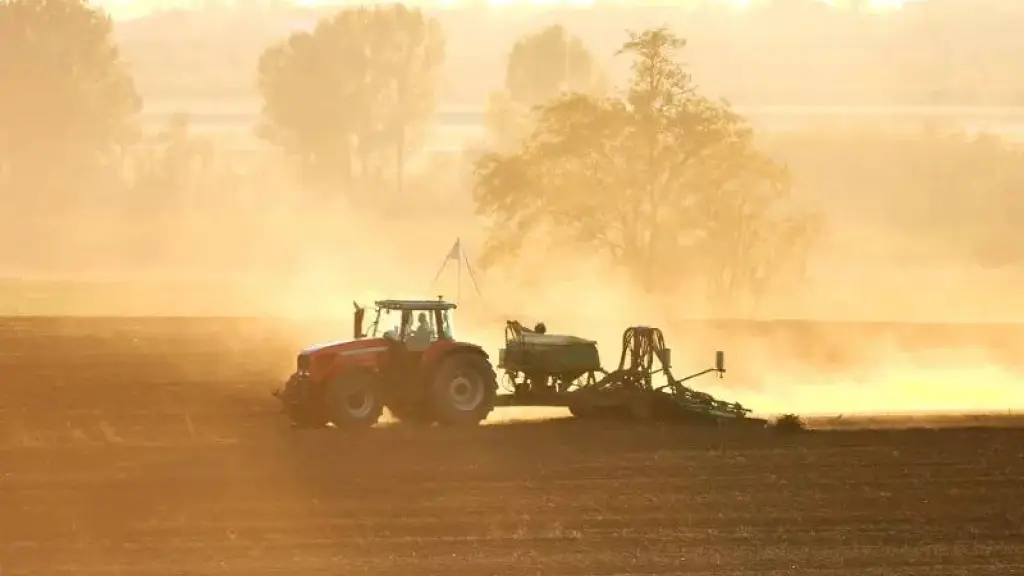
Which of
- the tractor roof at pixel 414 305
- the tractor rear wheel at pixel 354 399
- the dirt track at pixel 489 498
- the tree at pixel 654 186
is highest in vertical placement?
the tree at pixel 654 186

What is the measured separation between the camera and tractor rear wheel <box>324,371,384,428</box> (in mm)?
26672

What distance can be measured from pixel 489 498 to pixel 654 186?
37282 mm

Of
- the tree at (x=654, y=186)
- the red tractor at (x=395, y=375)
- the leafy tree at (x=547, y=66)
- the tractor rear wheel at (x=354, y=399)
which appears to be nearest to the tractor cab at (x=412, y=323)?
the red tractor at (x=395, y=375)

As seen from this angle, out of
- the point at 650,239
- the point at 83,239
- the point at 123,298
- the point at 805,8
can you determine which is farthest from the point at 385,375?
the point at 805,8

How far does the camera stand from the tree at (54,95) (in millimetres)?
95062

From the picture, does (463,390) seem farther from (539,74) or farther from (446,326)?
(539,74)

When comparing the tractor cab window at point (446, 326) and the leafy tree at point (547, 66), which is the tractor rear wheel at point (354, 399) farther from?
the leafy tree at point (547, 66)

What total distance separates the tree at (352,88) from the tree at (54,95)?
8.84m

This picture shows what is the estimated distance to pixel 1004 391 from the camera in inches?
1533

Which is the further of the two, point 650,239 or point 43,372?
point 650,239

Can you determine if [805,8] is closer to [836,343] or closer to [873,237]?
[873,237]

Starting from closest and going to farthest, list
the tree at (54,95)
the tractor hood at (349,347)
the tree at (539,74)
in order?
1. the tractor hood at (349,347)
2. the tree at (54,95)
3. the tree at (539,74)

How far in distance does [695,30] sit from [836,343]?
117m

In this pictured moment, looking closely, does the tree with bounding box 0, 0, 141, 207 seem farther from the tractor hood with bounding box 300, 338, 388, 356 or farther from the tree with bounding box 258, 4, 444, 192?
the tractor hood with bounding box 300, 338, 388, 356
